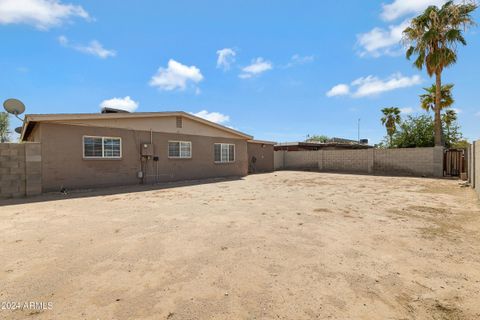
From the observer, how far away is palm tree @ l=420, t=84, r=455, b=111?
720 inches

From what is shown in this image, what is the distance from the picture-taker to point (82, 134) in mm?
9859

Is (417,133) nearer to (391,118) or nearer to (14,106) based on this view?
(391,118)

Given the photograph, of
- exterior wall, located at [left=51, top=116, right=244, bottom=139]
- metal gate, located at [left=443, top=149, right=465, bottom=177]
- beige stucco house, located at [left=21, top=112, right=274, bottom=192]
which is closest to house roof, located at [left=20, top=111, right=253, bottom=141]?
beige stucco house, located at [left=21, top=112, right=274, bottom=192]

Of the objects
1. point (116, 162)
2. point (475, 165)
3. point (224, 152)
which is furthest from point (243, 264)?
point (224, 152)

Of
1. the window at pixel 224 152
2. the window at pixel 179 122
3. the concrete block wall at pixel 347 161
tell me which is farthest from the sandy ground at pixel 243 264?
the concrete block wall at pixel 347 161

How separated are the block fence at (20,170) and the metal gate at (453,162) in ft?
67.8

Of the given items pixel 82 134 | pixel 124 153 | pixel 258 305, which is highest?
pixel 82 134

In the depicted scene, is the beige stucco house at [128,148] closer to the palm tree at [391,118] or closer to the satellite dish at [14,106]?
the satellite dish at [14,106]

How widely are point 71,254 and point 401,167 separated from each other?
19.0 meters

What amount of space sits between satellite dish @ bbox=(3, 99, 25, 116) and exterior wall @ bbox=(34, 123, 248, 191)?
5.83 ft

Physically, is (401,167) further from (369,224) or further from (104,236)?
(104,236)

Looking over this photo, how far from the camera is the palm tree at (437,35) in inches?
575

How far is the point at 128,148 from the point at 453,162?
1837cm

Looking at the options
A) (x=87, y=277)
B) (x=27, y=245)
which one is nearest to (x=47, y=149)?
(x=27, y=245)
